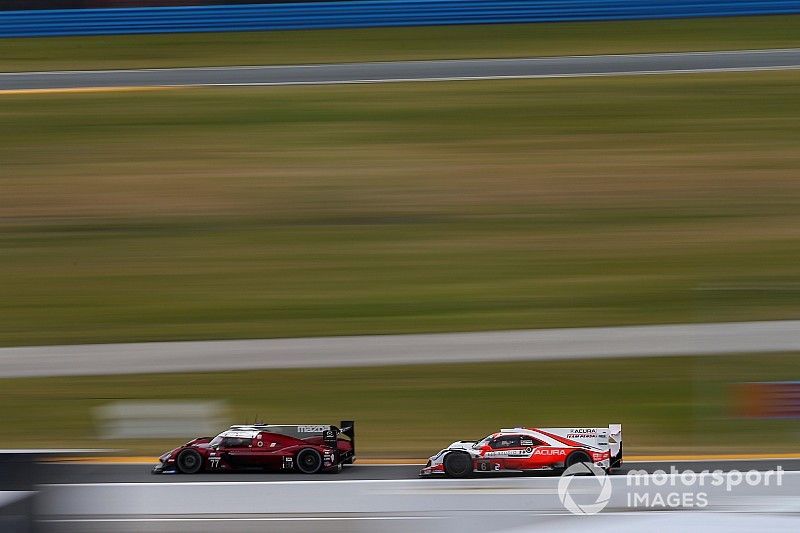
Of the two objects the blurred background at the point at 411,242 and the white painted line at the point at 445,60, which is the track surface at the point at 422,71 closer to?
the white painted line at the point at 445,60

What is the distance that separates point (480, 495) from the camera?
514cm

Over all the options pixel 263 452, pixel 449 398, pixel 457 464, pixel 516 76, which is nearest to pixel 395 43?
pixel 516 76

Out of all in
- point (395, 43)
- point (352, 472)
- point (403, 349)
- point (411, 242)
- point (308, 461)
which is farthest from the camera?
point (395, 43)

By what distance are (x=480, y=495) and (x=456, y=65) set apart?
11.5 meters

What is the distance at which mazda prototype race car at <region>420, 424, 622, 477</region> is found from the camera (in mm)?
5176

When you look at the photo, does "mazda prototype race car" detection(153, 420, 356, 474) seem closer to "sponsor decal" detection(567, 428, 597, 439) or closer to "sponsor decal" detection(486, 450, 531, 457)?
"sponsor decal" detection(486, 450, 531, 457)

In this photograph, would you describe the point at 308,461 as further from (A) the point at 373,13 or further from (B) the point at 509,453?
(A) the point at 373,13

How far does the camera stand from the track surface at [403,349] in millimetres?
8547

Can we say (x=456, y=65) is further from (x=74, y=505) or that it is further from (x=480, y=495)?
(x=74, y=505)

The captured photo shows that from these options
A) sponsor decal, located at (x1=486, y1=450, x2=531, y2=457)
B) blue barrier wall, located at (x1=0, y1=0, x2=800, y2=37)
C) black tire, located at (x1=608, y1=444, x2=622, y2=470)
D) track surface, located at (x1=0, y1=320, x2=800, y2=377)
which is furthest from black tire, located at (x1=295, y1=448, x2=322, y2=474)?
blue barrier wall, located at (x1=0, y1=0, x2=800, y2=37)

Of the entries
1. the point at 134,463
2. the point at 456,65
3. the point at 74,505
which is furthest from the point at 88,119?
the point at 74,505

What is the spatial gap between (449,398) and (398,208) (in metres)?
3.97

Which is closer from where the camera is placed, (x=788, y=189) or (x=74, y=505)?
(x=74, y=505)

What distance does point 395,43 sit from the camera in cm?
1719
